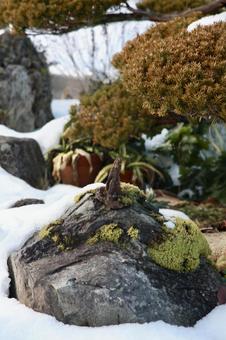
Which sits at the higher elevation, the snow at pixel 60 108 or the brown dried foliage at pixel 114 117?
the brown dried foliage at pixel 114 117

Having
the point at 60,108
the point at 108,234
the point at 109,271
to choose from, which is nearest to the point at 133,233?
the point at 108,234

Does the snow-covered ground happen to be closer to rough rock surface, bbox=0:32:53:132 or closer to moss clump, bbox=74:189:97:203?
moss clump, bbox=74:189:97:203

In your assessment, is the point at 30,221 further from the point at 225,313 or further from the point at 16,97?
the point at 16,97

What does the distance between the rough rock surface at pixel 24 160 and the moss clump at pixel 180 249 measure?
3.42 metres

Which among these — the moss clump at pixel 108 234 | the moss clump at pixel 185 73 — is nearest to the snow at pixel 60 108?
the moss clump at pixel 185 73

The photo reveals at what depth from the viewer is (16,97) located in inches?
349

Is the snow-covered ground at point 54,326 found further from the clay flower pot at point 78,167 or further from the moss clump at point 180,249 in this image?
the clay flower pot at point 78,167

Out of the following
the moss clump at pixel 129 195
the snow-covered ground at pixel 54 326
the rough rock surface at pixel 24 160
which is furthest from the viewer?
the rough rock surface at pixel 24 160

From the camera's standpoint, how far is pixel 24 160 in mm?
6148

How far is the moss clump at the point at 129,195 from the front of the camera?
2834 millimetres

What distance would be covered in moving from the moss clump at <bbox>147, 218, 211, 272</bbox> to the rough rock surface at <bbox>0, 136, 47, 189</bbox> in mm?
3416

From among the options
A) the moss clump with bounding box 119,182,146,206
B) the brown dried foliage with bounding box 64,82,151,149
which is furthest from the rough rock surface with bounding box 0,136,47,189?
the moss clump with bounding box 119,182,146,206

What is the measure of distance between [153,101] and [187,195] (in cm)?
330

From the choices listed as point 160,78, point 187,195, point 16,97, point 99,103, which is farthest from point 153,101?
point 16,97
